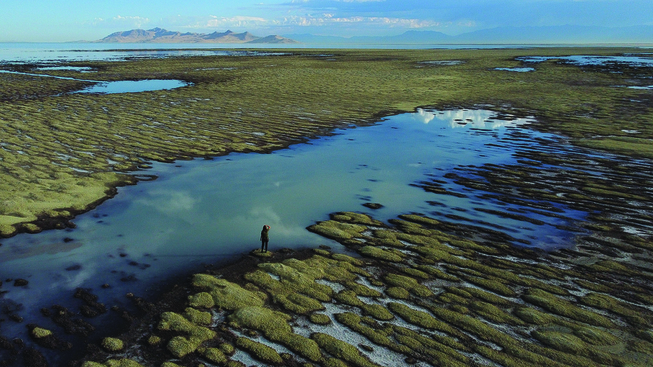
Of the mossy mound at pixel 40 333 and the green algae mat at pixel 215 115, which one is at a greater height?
the green algae mat at pixel 215 115

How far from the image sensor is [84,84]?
70188 mm

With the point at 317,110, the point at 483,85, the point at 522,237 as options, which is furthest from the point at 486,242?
the point at 483,85

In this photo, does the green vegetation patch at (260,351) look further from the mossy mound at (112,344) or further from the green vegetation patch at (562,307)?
the green vegetation patch at (562,307)

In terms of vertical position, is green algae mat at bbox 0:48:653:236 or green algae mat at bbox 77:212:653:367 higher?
green algae mat at bbox 0:48:653:236

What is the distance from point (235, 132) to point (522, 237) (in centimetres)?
2824

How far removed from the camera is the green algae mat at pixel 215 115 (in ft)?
79.6

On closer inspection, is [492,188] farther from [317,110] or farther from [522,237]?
[317,110]

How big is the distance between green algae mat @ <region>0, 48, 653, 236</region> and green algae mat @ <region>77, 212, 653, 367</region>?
440 inches

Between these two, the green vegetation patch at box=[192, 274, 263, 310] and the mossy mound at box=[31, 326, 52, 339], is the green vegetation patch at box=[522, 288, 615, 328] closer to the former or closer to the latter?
the green vegetation patch at box=[192, 274, 263, 310]

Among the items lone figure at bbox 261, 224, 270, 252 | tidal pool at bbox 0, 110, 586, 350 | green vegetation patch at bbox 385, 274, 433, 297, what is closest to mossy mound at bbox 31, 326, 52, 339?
tidal pool at bbox 0, 110, 586, 350

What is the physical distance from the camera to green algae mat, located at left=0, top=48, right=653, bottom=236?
79.6 feet

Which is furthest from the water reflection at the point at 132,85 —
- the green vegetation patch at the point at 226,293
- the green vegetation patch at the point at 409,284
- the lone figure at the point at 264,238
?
the green vegetation patch at the point at 409,284

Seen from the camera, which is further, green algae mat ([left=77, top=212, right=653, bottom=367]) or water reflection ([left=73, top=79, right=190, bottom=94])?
water reflection ([left=73, top=79, right=190, bottom=94])

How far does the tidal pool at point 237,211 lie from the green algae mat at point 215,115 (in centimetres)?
225
